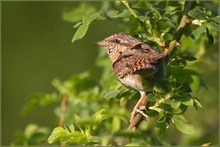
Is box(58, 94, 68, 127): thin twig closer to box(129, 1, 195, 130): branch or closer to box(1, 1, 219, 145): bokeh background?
box(129, 1, 195, 130): branch

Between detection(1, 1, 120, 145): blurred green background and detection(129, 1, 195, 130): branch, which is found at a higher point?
detection(129, 1, 195, 130): branch

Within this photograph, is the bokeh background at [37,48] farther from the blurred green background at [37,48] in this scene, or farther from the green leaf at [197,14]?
the green leaf at [197,14]

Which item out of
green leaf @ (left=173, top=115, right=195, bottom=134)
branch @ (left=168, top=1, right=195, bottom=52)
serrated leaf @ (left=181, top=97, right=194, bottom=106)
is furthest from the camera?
branch @ (left=168, top=1, right=195, bottom=52)

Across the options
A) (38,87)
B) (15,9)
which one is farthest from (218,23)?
(15,9)

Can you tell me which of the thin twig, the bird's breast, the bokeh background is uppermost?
the bird's breast

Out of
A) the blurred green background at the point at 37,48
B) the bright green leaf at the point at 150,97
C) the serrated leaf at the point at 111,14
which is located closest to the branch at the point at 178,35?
the bright green leaf at the point at 150,97

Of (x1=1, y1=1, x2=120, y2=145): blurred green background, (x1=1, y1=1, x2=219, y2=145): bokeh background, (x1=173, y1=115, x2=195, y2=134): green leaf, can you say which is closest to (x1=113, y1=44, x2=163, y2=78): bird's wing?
(x1=173, y1=115, x2=195, y2=134): green leaf

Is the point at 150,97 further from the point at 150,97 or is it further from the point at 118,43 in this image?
the point at 118,43
